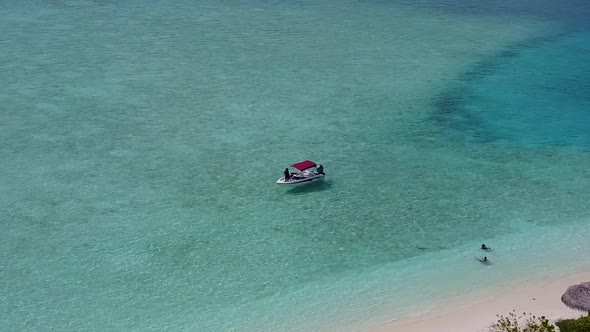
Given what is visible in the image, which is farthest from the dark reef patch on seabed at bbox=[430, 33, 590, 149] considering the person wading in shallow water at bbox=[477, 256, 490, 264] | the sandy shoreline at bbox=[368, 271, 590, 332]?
the sandy shoreline at bbox=[368, 271, 590, 332]

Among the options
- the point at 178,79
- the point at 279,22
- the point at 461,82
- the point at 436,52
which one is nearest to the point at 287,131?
the point at 178,79

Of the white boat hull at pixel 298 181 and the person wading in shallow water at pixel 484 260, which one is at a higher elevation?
the white boat hull at pixel 298 181

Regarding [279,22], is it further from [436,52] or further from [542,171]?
[542,171]

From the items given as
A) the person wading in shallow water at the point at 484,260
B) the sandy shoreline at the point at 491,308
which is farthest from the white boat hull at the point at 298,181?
the sandy shoreline at the point at 491,308

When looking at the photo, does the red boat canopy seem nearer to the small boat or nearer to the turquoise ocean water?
the small boat

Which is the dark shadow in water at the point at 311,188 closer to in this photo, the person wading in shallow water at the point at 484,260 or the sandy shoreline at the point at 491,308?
the person wading in shallow water at the point at 484,260
